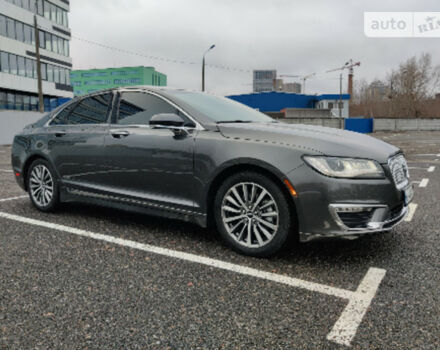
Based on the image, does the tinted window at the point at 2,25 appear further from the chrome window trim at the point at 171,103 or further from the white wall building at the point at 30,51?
the chrome window trim at the point at 171,103

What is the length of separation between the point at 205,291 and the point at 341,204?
3.82 feet

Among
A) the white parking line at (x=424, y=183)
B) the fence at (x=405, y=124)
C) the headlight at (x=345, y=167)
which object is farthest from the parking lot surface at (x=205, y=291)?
the fence at (x=405, y=124)

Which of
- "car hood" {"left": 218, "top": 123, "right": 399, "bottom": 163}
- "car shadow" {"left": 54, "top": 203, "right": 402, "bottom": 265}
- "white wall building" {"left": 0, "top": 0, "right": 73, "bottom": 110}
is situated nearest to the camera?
"car hood" {"left": 218, "top": 123, "right": 399, "bottom": 163}

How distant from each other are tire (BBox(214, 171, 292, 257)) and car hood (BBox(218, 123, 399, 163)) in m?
0.34

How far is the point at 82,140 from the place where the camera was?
4492 mm

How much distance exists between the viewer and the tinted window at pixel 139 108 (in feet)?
13.2

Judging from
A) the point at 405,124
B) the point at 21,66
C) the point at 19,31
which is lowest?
the point at 405,124

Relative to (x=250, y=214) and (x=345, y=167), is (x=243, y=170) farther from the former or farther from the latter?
(x=345, y=167)

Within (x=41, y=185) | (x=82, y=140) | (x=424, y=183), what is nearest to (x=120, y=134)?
(x=82, y=140)

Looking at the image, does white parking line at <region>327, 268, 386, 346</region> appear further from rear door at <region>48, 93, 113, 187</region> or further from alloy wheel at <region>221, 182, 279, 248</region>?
rear door at <region>48, 93, 113, 187</region>

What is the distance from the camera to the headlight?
3.03 metres

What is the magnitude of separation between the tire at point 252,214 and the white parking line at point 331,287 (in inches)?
10.0

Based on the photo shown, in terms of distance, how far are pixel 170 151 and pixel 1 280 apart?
168 centimetres

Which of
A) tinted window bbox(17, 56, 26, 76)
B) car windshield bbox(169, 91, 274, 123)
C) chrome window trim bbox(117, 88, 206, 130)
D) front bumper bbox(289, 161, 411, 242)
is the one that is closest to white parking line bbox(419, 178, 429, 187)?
car windshield bbox(169, 91, 274, 123)
